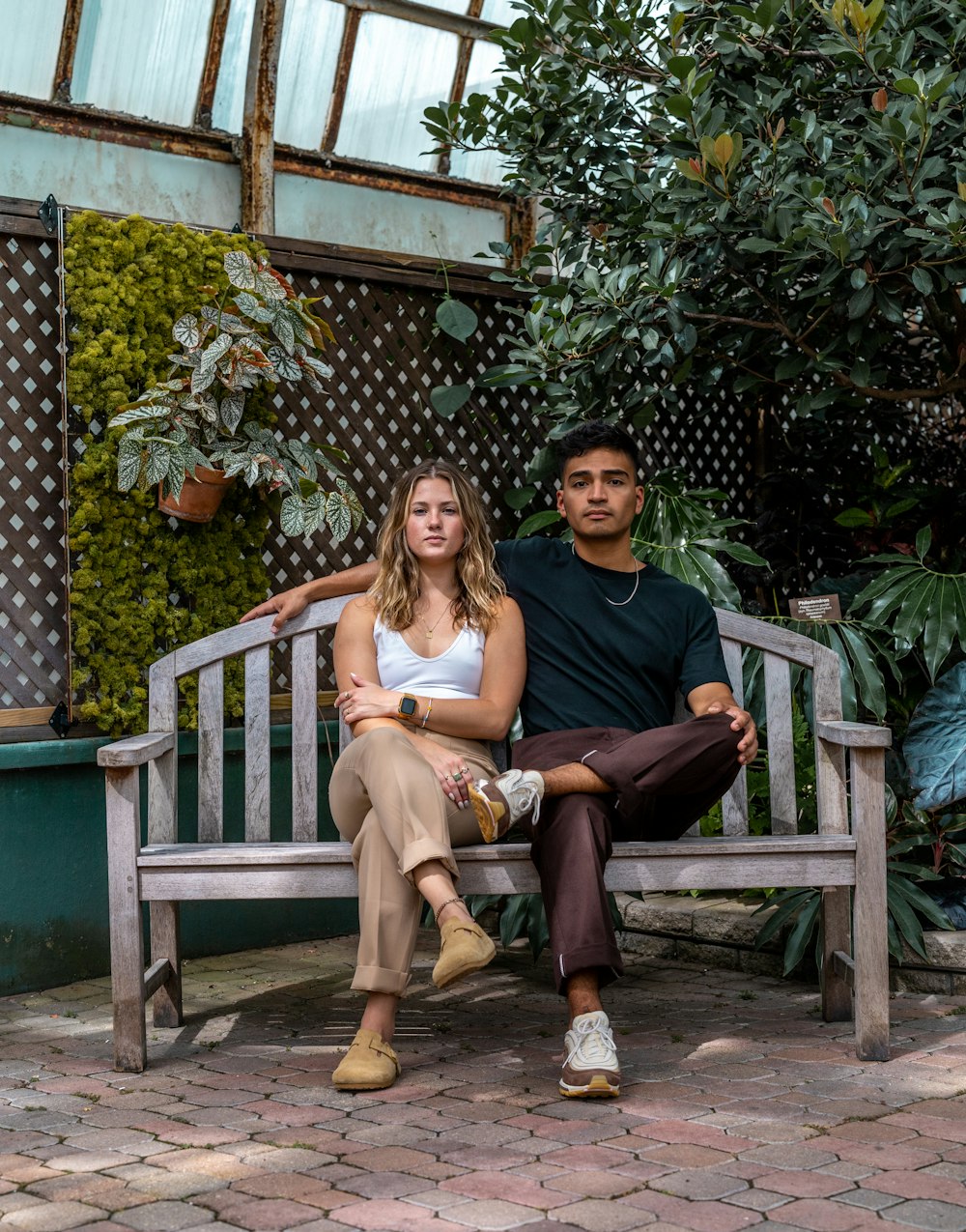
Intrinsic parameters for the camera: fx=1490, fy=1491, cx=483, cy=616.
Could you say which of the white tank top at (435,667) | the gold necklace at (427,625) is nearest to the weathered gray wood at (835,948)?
the white tank top at (435,667)

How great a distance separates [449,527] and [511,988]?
1.47 m

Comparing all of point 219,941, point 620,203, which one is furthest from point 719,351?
point 219,941

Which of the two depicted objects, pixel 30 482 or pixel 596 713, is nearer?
pixel 596 713

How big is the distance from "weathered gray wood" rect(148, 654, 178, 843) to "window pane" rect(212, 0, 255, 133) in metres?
5.69

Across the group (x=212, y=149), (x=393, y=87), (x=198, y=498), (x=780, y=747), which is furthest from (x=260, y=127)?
(x=780, y=747)

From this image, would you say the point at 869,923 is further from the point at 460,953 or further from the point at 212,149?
the point at 212,149

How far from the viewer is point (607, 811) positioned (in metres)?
3.62

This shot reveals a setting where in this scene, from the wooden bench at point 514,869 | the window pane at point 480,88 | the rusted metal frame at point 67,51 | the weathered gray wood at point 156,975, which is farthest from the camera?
the window pane at point 480,88

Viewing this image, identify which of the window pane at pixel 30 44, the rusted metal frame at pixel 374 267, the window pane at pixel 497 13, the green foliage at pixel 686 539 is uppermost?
the window pane at pixel 497 13

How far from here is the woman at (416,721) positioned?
3.40m

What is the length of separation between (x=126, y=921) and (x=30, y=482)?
1.54 m

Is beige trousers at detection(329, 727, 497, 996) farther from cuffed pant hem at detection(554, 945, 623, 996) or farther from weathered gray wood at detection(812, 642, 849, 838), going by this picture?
weathered gray wood at detection(812, 642, 849, 838)

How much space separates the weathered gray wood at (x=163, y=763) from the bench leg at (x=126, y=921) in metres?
0.27

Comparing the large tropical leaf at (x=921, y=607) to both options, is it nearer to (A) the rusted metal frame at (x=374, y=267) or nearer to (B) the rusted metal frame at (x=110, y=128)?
(A) the rusted metal frame at (x=374, y=267)
